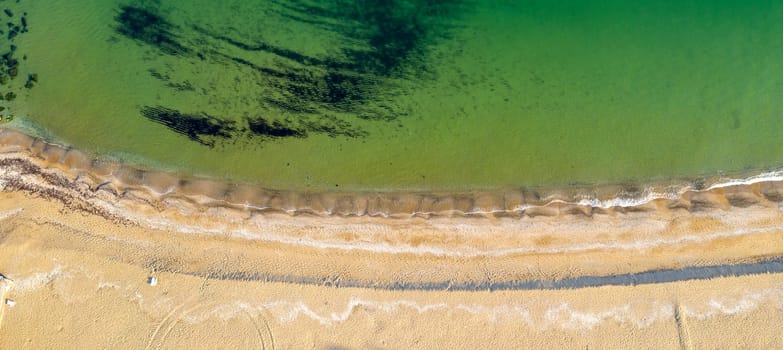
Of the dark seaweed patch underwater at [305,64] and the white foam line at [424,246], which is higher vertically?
the dark seaweed patch underwater at [305,64]

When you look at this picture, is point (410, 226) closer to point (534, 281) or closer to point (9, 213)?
point (534, 281)

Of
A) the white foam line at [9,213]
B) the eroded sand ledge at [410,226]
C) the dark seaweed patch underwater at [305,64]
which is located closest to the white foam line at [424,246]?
the eroded sand ledge at [410,226]

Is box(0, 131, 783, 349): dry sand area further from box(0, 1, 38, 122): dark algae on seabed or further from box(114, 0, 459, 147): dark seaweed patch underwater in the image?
box(114, 0, 459, 147): dark seaweed patch underwater

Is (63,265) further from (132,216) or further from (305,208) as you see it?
(305,208)

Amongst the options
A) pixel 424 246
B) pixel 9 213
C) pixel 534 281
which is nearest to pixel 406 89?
pixel 424 246

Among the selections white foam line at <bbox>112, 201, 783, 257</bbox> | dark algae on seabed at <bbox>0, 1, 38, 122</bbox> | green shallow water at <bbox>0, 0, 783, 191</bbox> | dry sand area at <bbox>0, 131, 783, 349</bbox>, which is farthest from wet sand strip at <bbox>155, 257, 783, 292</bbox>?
dark algae on seabed at <bbox>0, 1, 38, 122</bbox>

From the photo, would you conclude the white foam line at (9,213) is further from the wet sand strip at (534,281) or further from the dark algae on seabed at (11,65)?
the wet sand strip at (534,281)
